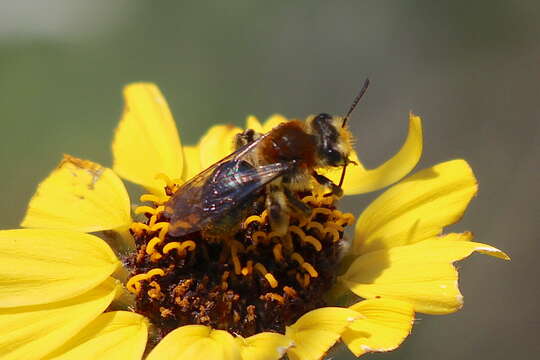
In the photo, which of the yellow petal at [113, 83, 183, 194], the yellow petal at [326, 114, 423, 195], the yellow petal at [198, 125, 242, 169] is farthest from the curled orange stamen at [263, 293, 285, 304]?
the yellow petal at [198, 125, 242, 169]

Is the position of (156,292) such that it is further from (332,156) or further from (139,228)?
(332,156)

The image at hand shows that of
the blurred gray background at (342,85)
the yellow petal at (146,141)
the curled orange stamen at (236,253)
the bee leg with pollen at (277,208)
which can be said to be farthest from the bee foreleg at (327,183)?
the blurred gray background at (342,85)

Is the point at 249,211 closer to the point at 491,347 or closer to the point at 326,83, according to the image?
the point at 491,347

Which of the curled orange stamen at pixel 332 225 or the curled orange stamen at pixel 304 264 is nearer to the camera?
the curled orange stamen at pixel 304 264

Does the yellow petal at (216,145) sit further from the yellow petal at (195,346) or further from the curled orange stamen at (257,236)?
the yellow petal at (195,346)

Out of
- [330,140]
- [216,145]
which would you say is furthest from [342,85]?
[330,140]

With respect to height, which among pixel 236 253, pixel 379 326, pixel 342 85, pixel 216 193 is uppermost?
pixel 216 193

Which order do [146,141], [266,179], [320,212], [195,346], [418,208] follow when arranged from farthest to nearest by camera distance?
[146,141]
[418,208]
[320,212]
[266,179]
[195,346]
